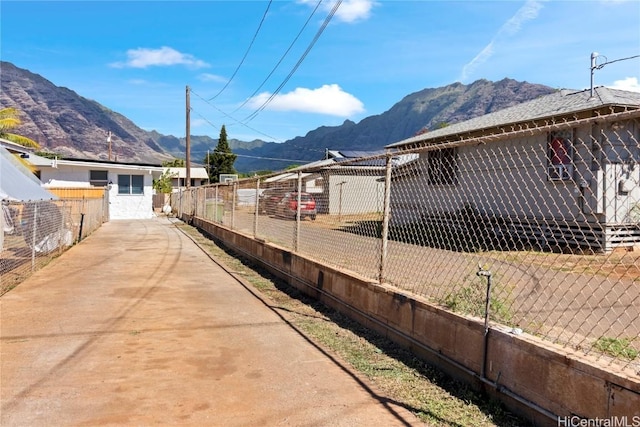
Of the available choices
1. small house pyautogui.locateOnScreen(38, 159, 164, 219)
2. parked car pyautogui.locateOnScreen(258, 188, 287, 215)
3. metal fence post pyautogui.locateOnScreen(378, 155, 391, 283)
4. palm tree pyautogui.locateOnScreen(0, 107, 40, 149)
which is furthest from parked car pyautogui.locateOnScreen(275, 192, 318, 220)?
small house pyautogui.locateOnScreen(38, 159, 164, 219)

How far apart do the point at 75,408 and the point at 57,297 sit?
433 centimetres

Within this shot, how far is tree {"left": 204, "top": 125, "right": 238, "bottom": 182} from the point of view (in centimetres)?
7569

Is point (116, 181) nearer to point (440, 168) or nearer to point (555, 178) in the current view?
point (440, 168)

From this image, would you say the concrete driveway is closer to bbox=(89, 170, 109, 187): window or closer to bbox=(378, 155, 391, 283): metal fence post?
bbox=(378, 155, 391, 283): metal fence post

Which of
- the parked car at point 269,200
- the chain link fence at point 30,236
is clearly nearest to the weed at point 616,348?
the parked car at point 269,200

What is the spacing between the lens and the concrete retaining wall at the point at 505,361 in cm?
264

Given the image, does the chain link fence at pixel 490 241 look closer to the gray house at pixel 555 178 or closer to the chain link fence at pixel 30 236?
the gray house at pixel 555 178

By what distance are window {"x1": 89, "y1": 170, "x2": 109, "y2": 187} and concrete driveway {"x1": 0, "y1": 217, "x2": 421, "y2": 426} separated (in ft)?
74.3

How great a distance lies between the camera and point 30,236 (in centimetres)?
1009

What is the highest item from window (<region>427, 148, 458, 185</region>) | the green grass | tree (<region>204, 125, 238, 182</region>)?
tree (<region>204, 125, 238, 182</region>)

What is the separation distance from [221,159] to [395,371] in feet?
244

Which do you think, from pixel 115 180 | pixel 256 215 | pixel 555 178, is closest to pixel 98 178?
pixel 115 180

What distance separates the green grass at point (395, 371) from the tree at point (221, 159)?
7087cm

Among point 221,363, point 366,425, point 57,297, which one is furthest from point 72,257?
point 366,425
